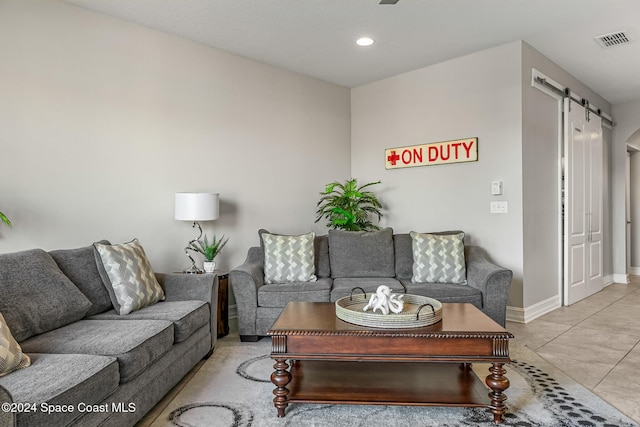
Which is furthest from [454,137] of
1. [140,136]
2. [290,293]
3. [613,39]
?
[140,136]

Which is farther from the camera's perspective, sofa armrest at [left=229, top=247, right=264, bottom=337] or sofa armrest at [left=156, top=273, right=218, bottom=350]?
sofa armrest at [left=229, top=247, right=264, bottom=337]

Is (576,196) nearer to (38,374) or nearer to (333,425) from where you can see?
(333,425)

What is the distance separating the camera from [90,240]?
3.17 metres

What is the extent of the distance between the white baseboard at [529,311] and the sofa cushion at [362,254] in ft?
4.02

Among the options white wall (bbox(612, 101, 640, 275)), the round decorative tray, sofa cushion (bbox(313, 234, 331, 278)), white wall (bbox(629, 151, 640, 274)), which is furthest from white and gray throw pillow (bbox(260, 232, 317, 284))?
white wall (bbox(629, 151, 640, 274))

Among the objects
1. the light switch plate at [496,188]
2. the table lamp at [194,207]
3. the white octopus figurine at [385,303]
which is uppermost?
the light switch plate at [496,188]

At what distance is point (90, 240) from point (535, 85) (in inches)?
167

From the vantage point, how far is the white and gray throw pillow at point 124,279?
8.30 ft

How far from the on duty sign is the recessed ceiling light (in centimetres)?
129

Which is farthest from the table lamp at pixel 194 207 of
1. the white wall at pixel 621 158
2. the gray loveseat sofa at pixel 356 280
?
the white wall at pixel 621 158

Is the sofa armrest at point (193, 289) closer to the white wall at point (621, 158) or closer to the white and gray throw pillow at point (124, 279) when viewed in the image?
the white and gray throw pillow at point (124, 279)

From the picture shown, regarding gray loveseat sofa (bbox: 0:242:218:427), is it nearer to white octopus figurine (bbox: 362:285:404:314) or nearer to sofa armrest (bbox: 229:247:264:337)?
sofa armrest (bbox: 229:247:264:337)

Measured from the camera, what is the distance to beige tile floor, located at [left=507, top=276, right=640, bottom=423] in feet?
7.98

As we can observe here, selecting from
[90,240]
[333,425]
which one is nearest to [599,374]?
[333,425]
